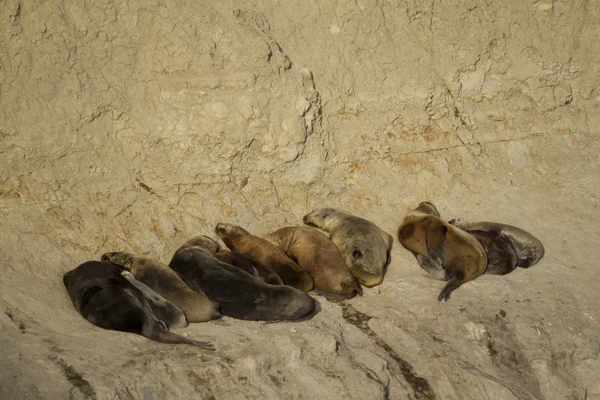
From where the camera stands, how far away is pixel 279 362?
5.72 metres

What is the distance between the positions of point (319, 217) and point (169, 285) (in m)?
2.29

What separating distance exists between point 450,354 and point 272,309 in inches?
63.0

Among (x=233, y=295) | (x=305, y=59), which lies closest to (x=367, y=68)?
(x=305, y=59)

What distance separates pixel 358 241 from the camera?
7574mm

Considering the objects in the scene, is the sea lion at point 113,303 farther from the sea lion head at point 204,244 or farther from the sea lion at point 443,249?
the sea lion at point 443,249

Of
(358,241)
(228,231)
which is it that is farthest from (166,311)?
(358,241)

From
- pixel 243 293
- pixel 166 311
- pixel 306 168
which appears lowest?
pixel 166 311

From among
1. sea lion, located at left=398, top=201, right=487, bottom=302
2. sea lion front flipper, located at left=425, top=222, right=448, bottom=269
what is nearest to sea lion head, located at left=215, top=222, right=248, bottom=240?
sea lion, located at left=398, top=201, right=487, bottom=302

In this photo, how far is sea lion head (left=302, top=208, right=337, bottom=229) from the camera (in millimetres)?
8070

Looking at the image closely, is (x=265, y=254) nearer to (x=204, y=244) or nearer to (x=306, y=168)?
(x=204, y=244)

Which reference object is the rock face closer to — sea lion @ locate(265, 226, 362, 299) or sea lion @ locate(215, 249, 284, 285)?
sea lion @ locate(265, 226, 362, 299)

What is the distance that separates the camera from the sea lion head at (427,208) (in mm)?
8398

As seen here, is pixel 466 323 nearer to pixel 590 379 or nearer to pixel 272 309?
pixel 590 379

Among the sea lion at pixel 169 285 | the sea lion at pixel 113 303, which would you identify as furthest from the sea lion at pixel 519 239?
the sea lion at pixel 113 303
